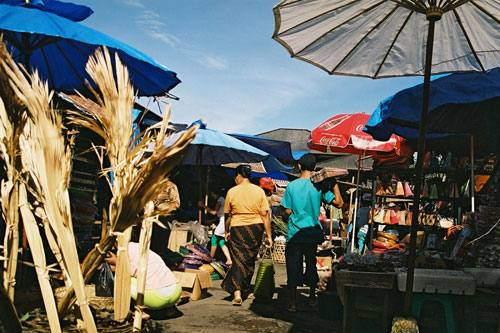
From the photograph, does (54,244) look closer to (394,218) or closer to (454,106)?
(454,106)

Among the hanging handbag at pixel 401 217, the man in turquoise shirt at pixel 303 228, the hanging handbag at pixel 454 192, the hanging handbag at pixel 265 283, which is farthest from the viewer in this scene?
the hanging handbag at pixel 401 217

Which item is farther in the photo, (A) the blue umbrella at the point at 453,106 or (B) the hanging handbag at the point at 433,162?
(B) the hanging handbag at the point at 433,162

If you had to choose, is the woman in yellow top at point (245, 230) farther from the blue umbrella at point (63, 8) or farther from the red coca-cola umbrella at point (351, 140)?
the blue umbrella at point (63, 8)

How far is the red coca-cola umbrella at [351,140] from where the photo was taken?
738cm

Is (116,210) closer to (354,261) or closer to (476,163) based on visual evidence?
(354,261)

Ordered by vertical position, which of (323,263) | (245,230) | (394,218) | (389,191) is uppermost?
(389,191)

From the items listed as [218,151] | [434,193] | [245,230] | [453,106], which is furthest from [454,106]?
[218,151]

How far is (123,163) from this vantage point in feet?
5.96

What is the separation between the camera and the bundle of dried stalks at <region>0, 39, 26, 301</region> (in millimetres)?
1849

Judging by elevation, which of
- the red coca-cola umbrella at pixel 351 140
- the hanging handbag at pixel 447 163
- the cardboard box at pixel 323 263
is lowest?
the cardboard box at pixel 323 263

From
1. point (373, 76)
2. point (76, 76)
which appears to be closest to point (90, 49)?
point (76, 76)

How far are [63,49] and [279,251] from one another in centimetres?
713

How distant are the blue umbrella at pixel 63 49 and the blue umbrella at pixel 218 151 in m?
2.37

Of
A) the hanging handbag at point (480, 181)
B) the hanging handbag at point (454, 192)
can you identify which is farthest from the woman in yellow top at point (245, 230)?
the hanging handbag at point (480, 181)
